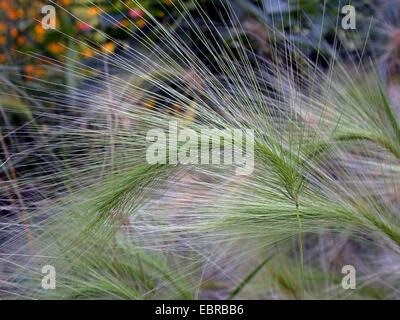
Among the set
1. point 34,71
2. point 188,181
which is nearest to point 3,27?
point 34,71

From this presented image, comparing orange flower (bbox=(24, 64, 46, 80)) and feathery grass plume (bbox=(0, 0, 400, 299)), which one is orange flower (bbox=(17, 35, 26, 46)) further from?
feathery grass plume (bbox=(0, 0, 400, 299))

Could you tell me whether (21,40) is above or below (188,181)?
above

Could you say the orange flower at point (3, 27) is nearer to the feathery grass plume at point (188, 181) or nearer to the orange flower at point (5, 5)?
the orange flower at point (5, 5)

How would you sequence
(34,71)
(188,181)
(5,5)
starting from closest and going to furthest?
(188,181)
(34,71)
(5,5)

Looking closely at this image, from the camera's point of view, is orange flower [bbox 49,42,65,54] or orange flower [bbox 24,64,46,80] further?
orange flower [bbox 49,42,65,54]

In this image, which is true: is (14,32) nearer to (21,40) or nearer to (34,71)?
(21,40)

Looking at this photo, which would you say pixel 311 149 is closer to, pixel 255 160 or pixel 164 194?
pixel 255 160

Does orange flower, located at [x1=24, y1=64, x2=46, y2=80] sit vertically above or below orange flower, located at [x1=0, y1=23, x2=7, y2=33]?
below

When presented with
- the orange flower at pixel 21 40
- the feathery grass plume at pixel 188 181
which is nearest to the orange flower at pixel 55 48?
the orange flower at pixel 21 40

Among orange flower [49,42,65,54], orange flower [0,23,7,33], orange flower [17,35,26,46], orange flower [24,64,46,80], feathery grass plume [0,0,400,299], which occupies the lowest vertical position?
feathery grass plume [0,0,400,299]

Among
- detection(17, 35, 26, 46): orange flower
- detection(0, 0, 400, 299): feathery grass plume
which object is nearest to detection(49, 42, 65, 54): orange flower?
detection(17, 35, 26, 46): orange flower
